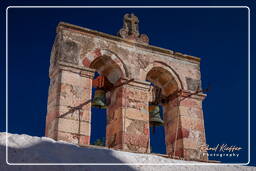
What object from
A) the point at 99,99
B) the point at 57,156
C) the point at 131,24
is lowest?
the point at 57,156

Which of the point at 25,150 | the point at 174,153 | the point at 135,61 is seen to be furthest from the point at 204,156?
the point at 25,150

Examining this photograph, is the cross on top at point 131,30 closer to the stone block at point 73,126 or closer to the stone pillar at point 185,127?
the stone pillar at point 185,127

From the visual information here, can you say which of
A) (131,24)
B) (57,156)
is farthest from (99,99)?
(57,156)

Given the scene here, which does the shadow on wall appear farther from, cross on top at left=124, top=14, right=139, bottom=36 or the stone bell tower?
cross on top at left=124, top=14, right=139, bottom=36

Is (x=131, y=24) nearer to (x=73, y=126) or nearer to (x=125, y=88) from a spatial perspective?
(x=125, y=88)

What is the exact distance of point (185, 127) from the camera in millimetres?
8562

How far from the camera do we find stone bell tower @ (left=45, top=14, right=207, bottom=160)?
7559 millimetres

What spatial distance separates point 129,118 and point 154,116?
975 millimetres

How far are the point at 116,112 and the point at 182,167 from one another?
82.8 inches

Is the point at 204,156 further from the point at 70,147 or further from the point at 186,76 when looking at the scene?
the point at 70,147

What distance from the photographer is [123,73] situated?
8.34 metres

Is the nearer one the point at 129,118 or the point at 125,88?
the point at 129,118

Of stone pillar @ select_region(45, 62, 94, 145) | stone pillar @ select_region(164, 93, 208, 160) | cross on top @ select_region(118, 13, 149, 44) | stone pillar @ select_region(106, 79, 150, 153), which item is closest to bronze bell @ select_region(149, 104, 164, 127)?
stone pillar @ select_region(164, 93, 208, 160)

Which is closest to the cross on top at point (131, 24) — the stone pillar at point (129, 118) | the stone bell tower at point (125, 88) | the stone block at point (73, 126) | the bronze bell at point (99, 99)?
the stone bell tower at point (125, 88)
